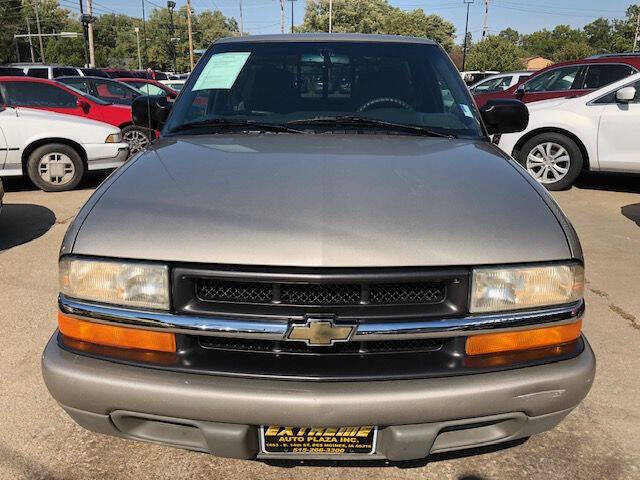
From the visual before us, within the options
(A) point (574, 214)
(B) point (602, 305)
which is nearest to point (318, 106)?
(B) point (602, 305)

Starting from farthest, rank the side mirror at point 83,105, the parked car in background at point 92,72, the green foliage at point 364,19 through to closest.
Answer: the green foliage at point 364,19 < the parked car in background at point 92,72 < the side mirror at point 83,105

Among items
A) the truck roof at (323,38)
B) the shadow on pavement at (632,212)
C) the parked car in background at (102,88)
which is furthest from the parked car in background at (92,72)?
the truck roof at (323,38)

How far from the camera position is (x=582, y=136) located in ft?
25.1

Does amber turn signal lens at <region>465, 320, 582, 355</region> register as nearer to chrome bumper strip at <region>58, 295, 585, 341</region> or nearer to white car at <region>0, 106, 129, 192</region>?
chrome bumper strip at <region>58, 295, 585, 341</region>

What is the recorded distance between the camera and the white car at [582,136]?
7391 mm

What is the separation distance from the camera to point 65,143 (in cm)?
780

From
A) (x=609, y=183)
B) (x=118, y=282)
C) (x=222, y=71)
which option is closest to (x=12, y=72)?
(x=222, y=71)

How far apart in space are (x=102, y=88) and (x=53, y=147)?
16.6 feet

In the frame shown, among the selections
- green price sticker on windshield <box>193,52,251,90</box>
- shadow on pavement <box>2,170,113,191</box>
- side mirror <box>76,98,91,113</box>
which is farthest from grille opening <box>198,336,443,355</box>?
side mirror <box>76,98,91,113</box>

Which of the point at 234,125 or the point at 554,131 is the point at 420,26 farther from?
the point at 234,125

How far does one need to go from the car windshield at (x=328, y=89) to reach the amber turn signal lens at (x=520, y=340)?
1.27m

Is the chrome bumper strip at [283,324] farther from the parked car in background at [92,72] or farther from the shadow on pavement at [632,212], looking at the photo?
the parked car in background at [92,72]

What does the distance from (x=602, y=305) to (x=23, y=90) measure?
327 inches

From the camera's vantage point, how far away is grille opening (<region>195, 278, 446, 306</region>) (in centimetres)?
177
